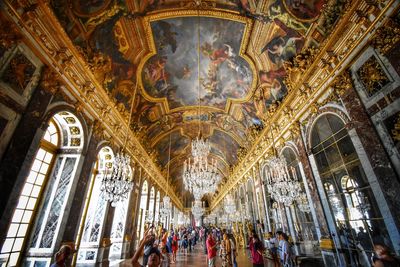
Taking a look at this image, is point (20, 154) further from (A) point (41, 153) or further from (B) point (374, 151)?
(B) point (374, 151)

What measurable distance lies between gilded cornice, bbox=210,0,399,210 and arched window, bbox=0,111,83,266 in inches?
321

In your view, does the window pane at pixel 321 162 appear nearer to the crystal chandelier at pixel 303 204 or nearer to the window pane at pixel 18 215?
the crystal chandelier at pixel 303 204

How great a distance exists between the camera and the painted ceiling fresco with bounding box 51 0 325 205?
5.97 metres

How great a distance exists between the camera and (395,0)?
12.2ft

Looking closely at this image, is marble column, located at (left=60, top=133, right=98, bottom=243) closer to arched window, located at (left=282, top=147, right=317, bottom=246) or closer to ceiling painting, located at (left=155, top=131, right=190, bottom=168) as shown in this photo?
arched window, located at (left=282, top=147, right=317, bottom=246)

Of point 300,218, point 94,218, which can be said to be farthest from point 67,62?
point 300,218

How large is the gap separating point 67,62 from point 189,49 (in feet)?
16.6

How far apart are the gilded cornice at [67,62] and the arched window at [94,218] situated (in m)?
1.05

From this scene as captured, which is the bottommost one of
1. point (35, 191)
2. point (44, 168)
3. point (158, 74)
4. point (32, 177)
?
point (35, 191)

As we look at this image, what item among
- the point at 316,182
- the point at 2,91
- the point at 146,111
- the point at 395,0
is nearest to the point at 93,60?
the point at 2,91

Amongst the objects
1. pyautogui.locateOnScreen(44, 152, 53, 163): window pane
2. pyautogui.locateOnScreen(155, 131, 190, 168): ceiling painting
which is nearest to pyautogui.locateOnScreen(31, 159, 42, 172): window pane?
pyautogui.locateOnScreen(44, 152, 53, 163): window pane

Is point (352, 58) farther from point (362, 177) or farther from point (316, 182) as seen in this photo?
point (316, 182)

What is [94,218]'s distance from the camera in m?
7.83

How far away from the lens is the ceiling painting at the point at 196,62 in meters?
7.53
